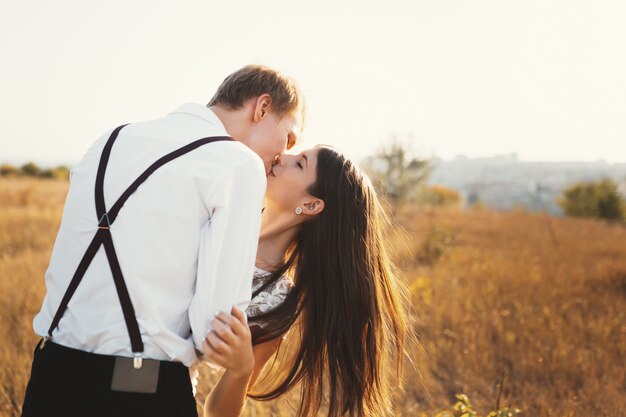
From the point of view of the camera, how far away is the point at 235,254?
1.65 m

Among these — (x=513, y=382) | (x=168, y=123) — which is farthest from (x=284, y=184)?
(x=513, y=382)

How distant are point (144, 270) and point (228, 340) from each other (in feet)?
1.07

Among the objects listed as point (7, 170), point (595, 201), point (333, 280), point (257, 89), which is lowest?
point (7, 170)

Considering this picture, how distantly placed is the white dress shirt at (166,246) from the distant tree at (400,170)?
59.1ft

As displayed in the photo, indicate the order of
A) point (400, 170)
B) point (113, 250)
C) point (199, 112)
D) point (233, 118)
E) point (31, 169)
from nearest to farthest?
1. point (113, 250)
2. point (199, 112)
3. point (233, 118)
4. point (400, 170)
5. point (31, 169)

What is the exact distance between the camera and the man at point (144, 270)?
5.24ft

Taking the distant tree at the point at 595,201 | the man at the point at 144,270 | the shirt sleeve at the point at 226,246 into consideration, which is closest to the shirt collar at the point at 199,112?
the man at the point at 144,270

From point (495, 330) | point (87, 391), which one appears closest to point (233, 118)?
point (87, 391)

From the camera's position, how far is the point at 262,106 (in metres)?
2.40

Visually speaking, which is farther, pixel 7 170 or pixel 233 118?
pixel 7 170

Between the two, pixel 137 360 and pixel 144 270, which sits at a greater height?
pixel 144 270

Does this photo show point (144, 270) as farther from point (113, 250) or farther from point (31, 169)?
point (31, 169)

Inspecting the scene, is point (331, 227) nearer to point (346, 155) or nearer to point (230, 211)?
point (346, 155)

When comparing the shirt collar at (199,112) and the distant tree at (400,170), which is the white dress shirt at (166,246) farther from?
the distant tree at (400,170)
